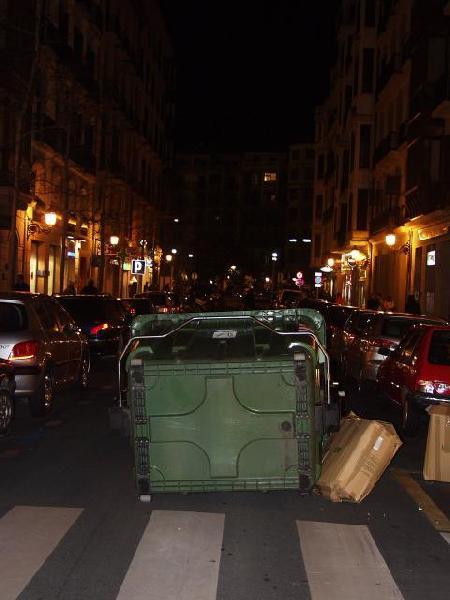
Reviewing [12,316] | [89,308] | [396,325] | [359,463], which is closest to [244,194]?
[89,308]

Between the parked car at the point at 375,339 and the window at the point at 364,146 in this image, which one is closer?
the parked car at the point at 375,339

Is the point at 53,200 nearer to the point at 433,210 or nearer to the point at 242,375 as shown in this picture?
the point at 433,210

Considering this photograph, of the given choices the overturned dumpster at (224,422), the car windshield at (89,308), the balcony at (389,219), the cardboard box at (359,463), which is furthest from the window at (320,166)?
the overturned dumpster at (224,422)

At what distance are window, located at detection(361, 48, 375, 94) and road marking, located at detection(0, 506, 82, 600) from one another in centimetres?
3979

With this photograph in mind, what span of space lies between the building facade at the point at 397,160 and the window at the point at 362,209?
53 mm

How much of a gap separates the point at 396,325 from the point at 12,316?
25.2 feet

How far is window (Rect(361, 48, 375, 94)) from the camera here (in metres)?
43.8

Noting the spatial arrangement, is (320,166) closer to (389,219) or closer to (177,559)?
(389,219)

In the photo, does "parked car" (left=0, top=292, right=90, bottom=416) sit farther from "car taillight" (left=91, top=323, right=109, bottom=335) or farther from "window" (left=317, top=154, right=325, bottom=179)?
"window" (left=317, top=154, right=325, bottom=179)

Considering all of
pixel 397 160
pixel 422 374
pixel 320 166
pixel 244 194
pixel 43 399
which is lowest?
pixel 43 399

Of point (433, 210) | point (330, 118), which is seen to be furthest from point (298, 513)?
point (330, 118)

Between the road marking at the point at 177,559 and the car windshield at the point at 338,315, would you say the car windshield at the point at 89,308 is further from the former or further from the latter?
the road marking at the point at 177,559

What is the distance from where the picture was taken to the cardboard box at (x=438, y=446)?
8219 millimetres

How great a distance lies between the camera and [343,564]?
19.6 ft
